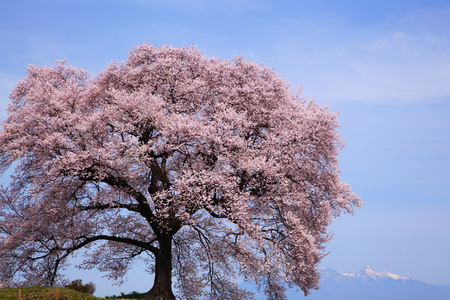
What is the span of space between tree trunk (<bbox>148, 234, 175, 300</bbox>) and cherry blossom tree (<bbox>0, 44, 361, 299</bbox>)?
0.08 metres

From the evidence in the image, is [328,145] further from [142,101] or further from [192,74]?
[142,101]

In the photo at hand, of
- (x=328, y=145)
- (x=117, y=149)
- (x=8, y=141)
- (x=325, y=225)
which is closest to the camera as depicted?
(x=117, y=149)

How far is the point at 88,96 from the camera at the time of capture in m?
29.1

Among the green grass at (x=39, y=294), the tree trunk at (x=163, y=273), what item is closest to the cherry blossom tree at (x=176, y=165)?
the tree trunk at (x=163, y=273)

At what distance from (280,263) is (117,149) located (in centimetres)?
1146

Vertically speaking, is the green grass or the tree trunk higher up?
the tree trunk

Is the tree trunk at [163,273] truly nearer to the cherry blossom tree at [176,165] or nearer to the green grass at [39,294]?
the cherry blossom tree at [176,165]

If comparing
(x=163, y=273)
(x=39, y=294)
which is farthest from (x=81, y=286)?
(x=39, y=294)

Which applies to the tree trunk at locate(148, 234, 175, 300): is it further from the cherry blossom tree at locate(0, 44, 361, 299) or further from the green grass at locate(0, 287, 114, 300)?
the green grass at locate(0, 287, 114, 300)

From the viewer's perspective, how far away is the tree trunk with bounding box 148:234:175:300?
93.4 ft

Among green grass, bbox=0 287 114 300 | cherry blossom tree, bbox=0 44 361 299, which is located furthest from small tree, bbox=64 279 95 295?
green grass, bbox=0 287 114 300

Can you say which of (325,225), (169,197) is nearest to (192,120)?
(169,197)

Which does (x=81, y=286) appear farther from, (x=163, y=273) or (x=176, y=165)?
(x=176, y=165)

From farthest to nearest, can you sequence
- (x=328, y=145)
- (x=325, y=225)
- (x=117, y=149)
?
(x=325, y=225), (x=328, y=145), (x=117, y=149)
